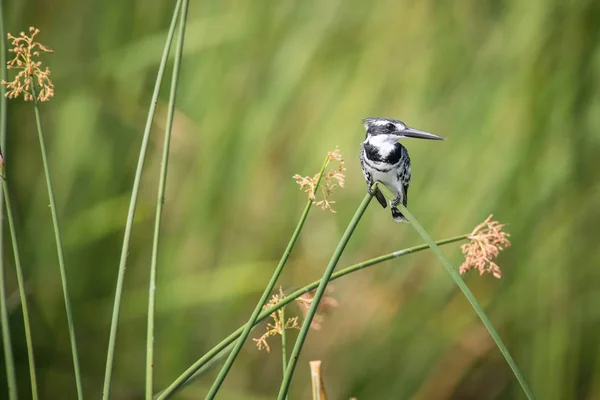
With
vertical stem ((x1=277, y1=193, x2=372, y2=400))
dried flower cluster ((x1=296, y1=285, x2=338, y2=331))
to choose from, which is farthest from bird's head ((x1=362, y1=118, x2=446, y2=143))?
vertical stem ((x1=277, y1=193, x2=372, y2=400))

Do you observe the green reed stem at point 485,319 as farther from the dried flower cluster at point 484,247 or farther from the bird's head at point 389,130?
the bird's head at point 389,130

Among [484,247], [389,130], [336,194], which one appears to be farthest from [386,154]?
[484,247]

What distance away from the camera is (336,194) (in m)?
1.57

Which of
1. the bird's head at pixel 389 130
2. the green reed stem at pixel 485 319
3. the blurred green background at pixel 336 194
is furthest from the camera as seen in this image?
the blurred green background at pixel 336 194

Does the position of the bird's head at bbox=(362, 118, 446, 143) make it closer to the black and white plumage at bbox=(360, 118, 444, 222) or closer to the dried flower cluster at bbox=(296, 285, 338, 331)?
the black and white plumage at bbox=(360, 118, 444, 222)

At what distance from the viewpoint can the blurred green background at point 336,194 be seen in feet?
5.09

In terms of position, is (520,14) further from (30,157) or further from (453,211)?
(30,157)

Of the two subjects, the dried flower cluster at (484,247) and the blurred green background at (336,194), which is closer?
the dried flower cluster at (484,247)

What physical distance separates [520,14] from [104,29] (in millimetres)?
1019

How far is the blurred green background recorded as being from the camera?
5.09 ft

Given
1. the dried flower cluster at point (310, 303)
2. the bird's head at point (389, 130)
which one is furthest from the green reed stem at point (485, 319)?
the bird's head at point (389, 130)

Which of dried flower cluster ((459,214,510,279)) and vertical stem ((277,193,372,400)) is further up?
vertical stem ((277,193,372,400))

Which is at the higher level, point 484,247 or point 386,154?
point 386,154

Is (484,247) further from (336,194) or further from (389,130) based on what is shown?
(336,194)
